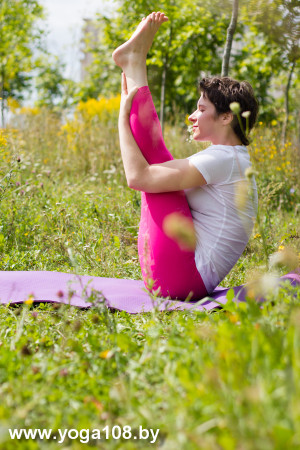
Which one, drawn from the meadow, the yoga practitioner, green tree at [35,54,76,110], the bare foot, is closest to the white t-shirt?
the yoga practitioner

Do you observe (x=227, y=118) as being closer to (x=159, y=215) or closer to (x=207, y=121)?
(x=207, y=121)

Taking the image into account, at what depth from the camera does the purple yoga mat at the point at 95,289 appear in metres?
2.18

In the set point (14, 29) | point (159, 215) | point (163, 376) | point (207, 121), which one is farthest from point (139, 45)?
point (14, 29)

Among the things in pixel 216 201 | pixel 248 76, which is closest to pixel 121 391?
pixel 216 201

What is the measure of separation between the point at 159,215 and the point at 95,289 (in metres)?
0.47

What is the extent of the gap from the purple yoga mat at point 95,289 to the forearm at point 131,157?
1.71 ft

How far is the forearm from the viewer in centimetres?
220

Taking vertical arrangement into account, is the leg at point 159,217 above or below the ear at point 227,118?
below

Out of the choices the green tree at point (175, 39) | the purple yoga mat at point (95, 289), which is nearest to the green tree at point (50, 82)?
the green tree at point (175, 39)

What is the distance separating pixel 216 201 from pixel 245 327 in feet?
3.24

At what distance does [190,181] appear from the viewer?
219 centimetres

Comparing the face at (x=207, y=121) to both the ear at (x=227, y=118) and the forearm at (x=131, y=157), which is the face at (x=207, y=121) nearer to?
the ear at (x=227, y=118)

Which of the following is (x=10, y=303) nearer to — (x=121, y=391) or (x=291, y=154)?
(x=121, y=391)

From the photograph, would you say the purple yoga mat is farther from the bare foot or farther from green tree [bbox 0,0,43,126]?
green tree [bbox 0,0,43,126]
